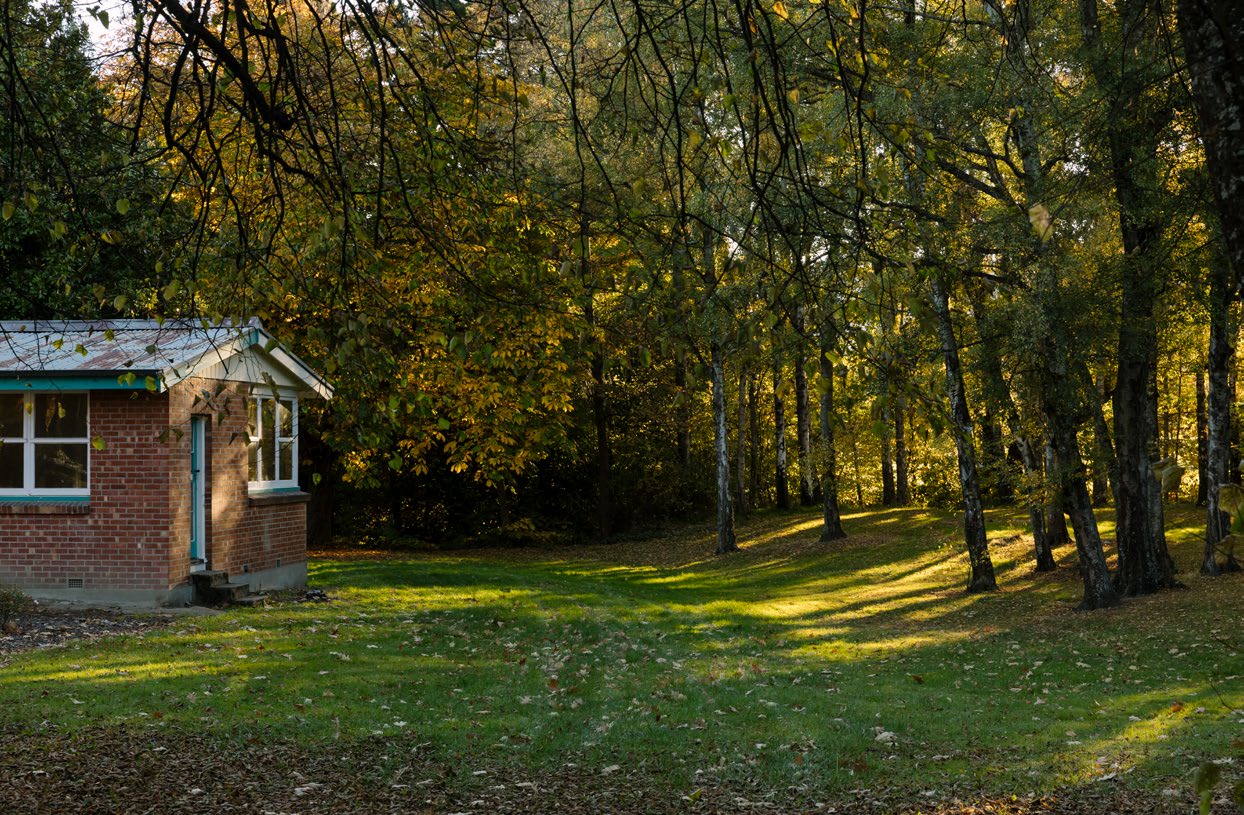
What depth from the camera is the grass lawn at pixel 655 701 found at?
746cm

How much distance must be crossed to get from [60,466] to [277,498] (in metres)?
3.39

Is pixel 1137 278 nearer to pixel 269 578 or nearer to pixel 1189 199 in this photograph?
pixel 1189 199

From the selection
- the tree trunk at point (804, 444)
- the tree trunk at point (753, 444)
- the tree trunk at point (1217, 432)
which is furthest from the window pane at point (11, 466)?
the tree trunk at point (753, 444)

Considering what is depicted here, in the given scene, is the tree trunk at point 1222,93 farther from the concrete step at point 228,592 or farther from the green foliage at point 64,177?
the concrete step at point 228,592

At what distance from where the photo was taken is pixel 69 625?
13.3 m

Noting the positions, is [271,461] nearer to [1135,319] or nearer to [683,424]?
[1135,319]

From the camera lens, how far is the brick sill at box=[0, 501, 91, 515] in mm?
14945

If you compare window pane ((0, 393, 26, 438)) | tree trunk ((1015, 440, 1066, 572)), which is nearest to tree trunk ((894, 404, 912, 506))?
tree trunk ((1015, 440, 1066, 572))

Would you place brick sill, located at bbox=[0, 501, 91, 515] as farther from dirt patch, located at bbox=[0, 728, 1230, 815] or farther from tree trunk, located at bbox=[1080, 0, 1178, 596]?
tree trunk, located at bbox=[1080, 0, 1178, 596]

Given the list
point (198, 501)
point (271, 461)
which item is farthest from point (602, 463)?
point (198, 501)

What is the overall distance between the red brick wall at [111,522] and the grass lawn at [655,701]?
70.8 inches

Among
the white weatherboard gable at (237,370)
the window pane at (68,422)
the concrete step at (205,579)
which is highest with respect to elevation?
the white weatherboard gable at (237,370)

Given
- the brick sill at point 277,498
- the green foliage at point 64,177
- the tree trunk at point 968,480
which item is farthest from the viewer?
the tree trunk at point 968,480

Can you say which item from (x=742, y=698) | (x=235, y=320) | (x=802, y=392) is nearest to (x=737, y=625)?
(x=742, y=698)
